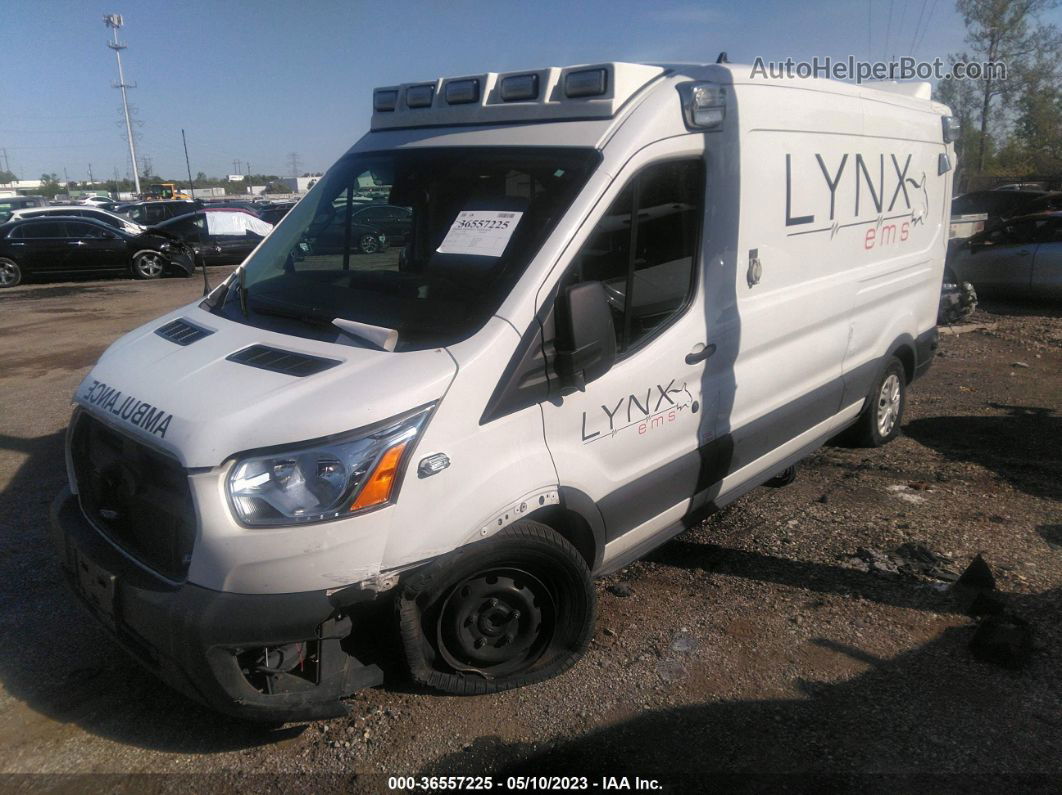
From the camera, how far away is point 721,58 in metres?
4.22

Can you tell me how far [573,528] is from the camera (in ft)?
11.0

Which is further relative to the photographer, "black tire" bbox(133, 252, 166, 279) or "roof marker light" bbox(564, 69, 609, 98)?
"black tire" bbox(133, 252, 166, 279)

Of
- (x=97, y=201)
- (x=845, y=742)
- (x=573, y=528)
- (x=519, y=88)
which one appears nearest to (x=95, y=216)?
(x=519, y=88)

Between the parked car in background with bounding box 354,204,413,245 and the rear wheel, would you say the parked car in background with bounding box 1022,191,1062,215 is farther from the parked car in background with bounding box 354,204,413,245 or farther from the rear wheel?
the rear wheel

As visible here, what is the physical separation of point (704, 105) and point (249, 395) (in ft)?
7.59

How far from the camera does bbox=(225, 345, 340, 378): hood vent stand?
2.89m

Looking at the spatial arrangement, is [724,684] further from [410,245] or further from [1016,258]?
[1016,258]

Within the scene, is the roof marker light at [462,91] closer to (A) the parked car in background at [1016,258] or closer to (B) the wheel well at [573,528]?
(B) the wheel well at [573,528]

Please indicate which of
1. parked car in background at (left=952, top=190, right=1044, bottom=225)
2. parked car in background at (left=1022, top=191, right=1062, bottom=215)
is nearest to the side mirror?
parked car in background at (left=1022, top=191, right=1062, bottom=215)

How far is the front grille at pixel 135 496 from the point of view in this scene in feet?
9.00

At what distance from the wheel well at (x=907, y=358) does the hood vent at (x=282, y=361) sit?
433 cm

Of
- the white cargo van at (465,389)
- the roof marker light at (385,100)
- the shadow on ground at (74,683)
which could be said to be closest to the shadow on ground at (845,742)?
the white cargo van at (465,389)

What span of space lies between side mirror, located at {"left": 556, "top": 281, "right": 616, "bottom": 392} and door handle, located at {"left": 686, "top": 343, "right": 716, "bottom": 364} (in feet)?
2.31

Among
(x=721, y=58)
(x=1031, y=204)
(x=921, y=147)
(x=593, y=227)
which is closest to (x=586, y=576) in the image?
(x=593, y=227)
